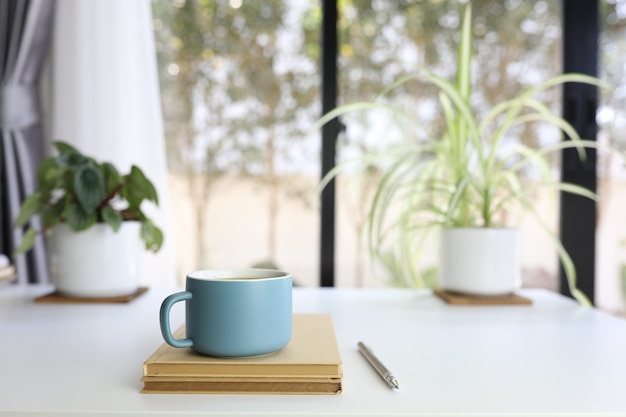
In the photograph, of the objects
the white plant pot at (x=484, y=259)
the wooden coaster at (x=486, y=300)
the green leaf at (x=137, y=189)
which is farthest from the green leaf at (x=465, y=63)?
the green leaf at (x=137, y=189)

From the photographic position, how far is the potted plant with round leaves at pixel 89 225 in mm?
1015

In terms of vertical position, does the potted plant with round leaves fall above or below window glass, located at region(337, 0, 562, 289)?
below

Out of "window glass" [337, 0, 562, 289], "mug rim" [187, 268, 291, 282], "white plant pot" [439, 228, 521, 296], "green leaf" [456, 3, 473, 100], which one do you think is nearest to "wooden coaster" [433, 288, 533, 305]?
"white plant pot" [439, 228, 521, 296]

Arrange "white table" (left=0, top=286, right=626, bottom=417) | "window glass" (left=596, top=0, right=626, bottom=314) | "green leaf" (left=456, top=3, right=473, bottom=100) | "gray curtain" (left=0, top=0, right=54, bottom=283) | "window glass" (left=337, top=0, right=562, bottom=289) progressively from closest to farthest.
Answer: "white table" (left=0, top=286, right=626, bottom=417) < "green leaf" (left=456, top=3, right=473, bottom=100) < "gray curtain" (left=0, top=0, right=54, bottom=283) < "window glass" (left=596, top=0, right=626, bottom=314) < "window glass" (left=337, top=0, right=562, bottom=289)

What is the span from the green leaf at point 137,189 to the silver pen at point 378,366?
51cm

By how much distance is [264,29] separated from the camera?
232 cm

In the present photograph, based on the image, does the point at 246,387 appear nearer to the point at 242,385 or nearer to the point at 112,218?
the point at 242,385

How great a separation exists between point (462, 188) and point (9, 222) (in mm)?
1491

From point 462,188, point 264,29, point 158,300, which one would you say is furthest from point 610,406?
point 264,29

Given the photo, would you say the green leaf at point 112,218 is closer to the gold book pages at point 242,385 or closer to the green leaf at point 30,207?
the green leaf at point 30,207

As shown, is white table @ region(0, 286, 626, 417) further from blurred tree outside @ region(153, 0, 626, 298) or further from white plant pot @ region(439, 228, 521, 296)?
blurred tree outside @ region(153, 0, 626, 298)

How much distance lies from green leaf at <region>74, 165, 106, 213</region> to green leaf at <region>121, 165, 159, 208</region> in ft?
0.18

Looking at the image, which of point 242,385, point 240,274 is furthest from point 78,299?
point 242,385

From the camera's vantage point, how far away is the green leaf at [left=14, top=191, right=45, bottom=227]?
1059mm
